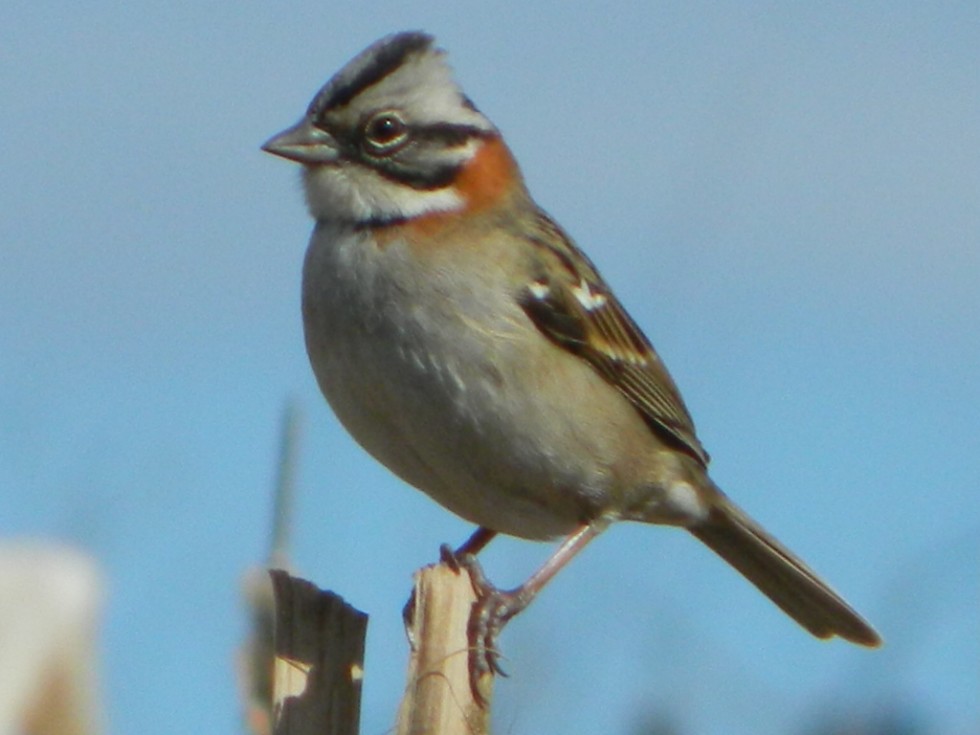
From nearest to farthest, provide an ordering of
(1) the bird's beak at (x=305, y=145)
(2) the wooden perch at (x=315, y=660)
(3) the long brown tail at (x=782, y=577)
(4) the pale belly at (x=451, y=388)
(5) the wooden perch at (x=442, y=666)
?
(5) the wooden perch at (x=442, y=666) < (2) the wooden perch at (x=315, y=660) < (4) the pale belly at (x=451, y=388) < (1) the bird's beak at (x=305, y=145) < (3) the long brown tail at (x=782, y=577)

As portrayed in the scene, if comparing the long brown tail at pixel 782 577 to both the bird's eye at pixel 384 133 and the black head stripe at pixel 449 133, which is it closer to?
the black head stripe at pixel 449 133

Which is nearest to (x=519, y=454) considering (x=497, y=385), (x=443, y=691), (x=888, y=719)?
(x=497, y=385)

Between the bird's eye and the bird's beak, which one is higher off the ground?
the bird's eye

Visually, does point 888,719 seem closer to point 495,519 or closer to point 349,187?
point 495,519

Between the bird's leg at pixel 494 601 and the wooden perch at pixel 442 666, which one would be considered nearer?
the wooden perch at pixel 442 666

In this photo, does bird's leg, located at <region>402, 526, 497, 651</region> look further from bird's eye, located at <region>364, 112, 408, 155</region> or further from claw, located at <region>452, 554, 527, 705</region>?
bird's eye, located at <region>364, 112, 408, 155</region>

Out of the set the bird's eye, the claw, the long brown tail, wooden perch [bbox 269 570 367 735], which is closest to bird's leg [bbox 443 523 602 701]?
the claw

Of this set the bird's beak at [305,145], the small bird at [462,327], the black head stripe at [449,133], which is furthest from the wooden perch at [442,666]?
the black head stripe at [449,133]
